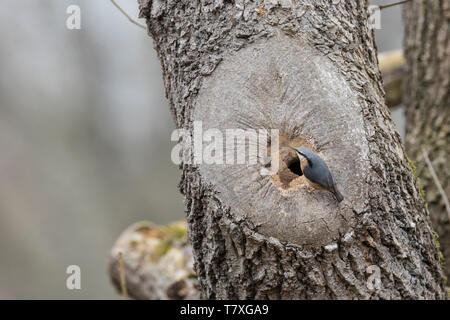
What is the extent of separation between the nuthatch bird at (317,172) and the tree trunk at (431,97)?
4.17 feet

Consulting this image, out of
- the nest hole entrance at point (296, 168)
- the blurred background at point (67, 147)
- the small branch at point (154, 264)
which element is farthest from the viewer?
the blurred background at point (67, 147)

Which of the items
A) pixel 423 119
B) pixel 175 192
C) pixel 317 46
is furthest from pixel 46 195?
pixel 317 46

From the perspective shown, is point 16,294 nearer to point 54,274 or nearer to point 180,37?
point 54,274

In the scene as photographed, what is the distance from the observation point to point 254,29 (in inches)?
48.5

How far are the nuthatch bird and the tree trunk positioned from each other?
1272 mm

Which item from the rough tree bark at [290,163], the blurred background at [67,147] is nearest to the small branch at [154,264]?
the rough tree bark at [290,163]

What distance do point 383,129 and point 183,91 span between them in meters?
0.60

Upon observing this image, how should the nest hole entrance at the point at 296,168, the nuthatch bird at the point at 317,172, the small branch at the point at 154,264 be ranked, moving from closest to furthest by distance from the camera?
the nuthatch bird at the point at 317,172
the nest hole entrance at the point at 296,168
the small branch at the point at 154,264

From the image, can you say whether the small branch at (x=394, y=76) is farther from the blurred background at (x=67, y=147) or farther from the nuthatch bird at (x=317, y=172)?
the blurred background at (x=67, y=147)

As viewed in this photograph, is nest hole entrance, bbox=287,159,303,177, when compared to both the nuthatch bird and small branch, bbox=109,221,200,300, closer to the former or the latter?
the nuthatch bird

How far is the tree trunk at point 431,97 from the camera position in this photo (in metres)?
2.14

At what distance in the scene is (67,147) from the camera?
5645 mm

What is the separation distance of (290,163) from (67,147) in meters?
4.97

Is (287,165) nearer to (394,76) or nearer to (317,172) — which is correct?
(317,172)
